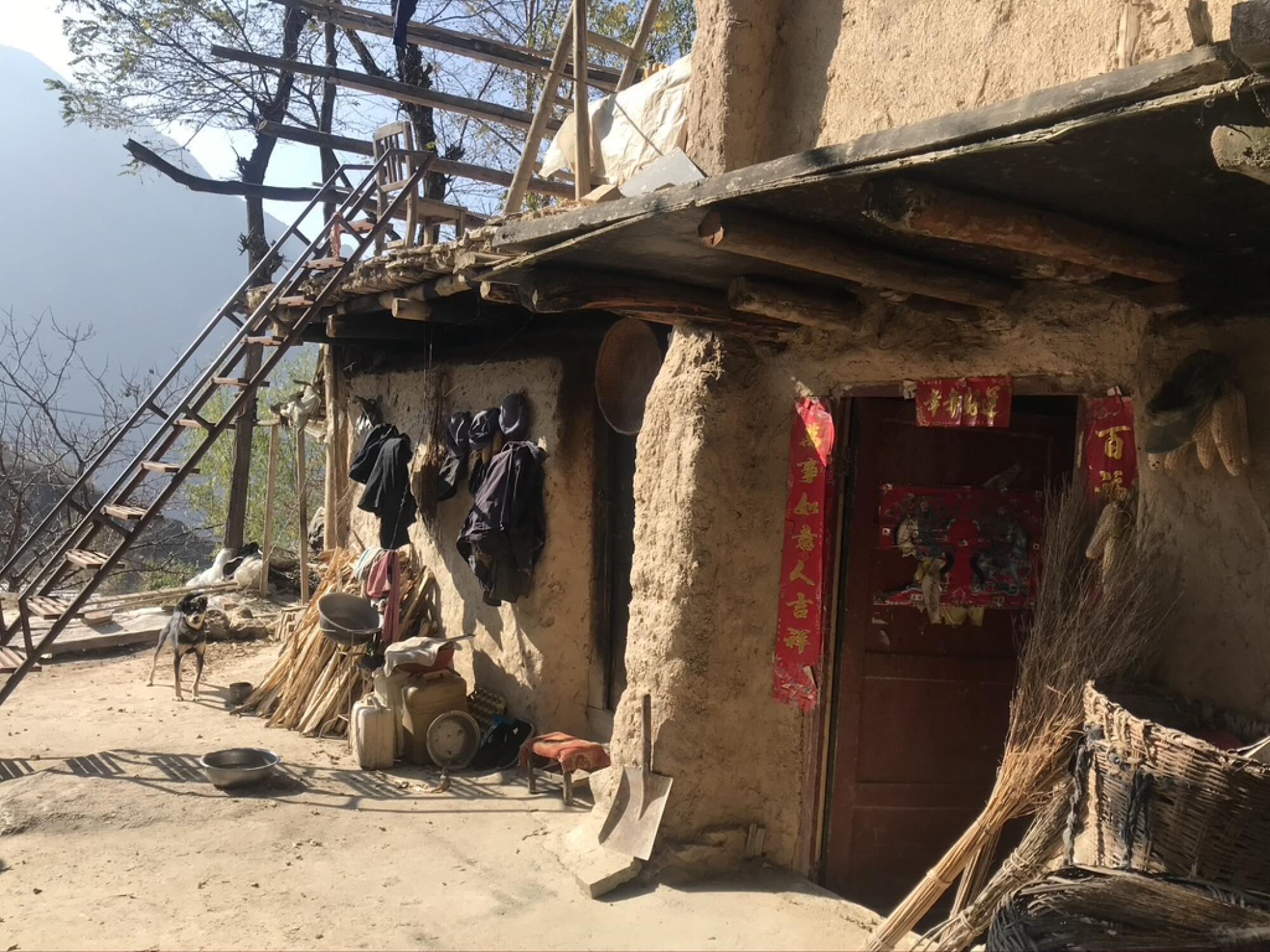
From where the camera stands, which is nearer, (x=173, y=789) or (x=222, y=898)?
(x=222, y=898)

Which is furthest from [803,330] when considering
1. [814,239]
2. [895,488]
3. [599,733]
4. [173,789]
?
[173,789]

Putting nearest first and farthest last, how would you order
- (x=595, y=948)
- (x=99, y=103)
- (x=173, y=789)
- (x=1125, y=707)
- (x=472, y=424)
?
(x=1125, y=707) → (x=595, y=948) → (x=173, y=789) → (x=472, y=424) → (x=99, y=103)

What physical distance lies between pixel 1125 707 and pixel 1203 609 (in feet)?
1.40

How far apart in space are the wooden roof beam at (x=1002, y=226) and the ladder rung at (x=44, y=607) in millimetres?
6304

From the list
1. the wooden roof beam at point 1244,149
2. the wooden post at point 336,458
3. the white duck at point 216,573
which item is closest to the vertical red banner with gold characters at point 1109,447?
the wooden roof beam at point 1244,149

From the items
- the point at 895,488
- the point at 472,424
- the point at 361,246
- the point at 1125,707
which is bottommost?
the point at 1125,707

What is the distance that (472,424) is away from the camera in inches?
281

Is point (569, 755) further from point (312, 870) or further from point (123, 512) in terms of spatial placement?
point (123, 512)

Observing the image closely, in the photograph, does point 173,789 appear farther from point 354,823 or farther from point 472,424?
point 472,424

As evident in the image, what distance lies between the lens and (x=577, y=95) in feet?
17.3

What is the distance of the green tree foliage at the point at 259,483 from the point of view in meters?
20.4

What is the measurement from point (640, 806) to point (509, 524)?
2184 mm

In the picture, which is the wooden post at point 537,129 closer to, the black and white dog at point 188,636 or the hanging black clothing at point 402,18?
the hanging black clothing at point 402,18

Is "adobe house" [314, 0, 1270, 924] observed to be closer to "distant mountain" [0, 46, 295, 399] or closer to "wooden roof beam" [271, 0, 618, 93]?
"wooden roof beam" [271, 0, 618, 93]
